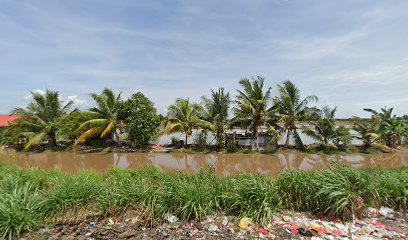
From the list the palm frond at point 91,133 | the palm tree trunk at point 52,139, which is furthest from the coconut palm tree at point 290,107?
the palm tree trunk at point 52,139

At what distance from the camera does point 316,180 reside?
439cm

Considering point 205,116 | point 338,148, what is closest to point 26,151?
point 205,116

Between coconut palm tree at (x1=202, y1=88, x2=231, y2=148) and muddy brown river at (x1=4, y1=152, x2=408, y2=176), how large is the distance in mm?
1771

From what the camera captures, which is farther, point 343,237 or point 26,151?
point 26,151

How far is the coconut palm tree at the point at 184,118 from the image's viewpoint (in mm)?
15898

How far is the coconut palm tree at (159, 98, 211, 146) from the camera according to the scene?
15.9 m

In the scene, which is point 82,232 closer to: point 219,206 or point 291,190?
point 219,206

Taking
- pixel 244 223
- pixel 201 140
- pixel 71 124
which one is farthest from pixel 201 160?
pixel 244 223

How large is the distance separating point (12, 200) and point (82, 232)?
1323mm

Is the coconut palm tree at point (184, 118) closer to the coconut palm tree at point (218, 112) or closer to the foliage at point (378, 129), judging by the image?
the coconut palm tree at point (218, 112)

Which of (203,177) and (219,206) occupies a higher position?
(203,177)

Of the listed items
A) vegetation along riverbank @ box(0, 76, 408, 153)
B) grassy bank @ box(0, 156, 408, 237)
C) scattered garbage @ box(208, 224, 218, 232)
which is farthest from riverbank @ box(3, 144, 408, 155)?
scattered garbage @ box(208, 224, 218, 232)

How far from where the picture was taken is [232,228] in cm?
374

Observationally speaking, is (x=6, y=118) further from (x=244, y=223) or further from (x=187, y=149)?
(x=244, y=223)
